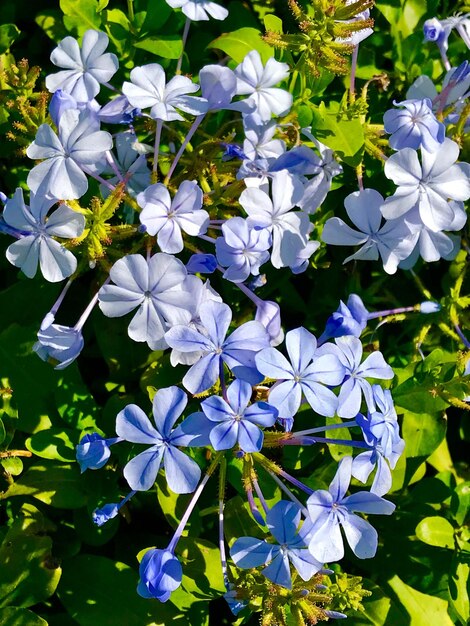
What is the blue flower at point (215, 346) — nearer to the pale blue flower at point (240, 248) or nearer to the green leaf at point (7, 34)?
the pale blue flower at point (240, 248)

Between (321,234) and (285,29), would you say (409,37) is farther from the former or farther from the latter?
(321,234)

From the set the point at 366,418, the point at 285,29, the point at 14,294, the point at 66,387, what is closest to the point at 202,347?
the point at 366,418

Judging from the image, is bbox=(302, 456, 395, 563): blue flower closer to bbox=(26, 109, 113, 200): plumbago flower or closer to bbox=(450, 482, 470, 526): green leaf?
bbox=(450, 482, 470, 526): green leaf

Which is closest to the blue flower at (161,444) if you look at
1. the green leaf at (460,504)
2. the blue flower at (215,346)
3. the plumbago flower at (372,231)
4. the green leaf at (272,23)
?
the blue flower at (215,346)

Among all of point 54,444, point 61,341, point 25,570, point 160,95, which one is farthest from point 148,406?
point 160,95

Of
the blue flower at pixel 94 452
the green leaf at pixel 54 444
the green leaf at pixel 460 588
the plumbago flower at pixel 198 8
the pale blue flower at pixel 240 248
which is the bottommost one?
the green leaf at pixel 460 588

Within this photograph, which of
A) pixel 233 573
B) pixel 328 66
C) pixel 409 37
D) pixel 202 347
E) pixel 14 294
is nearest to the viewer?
pixel 202 347
